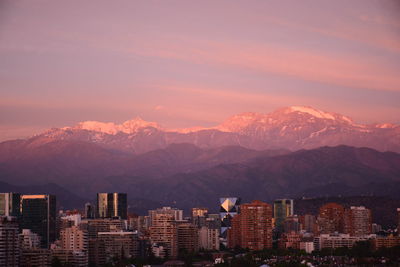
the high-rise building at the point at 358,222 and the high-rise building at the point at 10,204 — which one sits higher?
the high-rise building at the point at 10,204

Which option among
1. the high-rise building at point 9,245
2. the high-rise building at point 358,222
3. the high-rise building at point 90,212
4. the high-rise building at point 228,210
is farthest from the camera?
the high-rise building at point 228,210

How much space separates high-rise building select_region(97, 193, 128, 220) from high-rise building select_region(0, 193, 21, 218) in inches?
416

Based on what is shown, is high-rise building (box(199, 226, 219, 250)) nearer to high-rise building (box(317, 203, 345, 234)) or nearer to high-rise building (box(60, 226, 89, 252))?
high-rise building (box(317, 203, 345, 234))

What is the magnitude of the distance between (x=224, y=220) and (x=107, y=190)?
36.8 m

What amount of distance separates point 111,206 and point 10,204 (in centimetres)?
1350

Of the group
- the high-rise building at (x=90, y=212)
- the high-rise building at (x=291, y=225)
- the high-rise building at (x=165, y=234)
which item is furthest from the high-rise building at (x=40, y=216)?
the high-rise building at (x=291, y=225)

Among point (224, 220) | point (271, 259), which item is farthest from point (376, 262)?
point (224, 220)

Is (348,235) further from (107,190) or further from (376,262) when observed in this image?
(107,190)

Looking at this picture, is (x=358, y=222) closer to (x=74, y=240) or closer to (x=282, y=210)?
(x=282, y=210)

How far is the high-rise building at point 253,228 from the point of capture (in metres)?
64.6

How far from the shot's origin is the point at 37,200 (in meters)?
61.3

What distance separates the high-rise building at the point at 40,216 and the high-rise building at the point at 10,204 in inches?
19.6

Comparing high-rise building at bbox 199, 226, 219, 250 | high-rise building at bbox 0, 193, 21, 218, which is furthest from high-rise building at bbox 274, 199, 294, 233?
high-rise building at bbox 0, 193, 21, 218

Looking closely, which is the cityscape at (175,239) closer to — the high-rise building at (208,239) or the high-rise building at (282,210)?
the high-rise building at (208,239)
